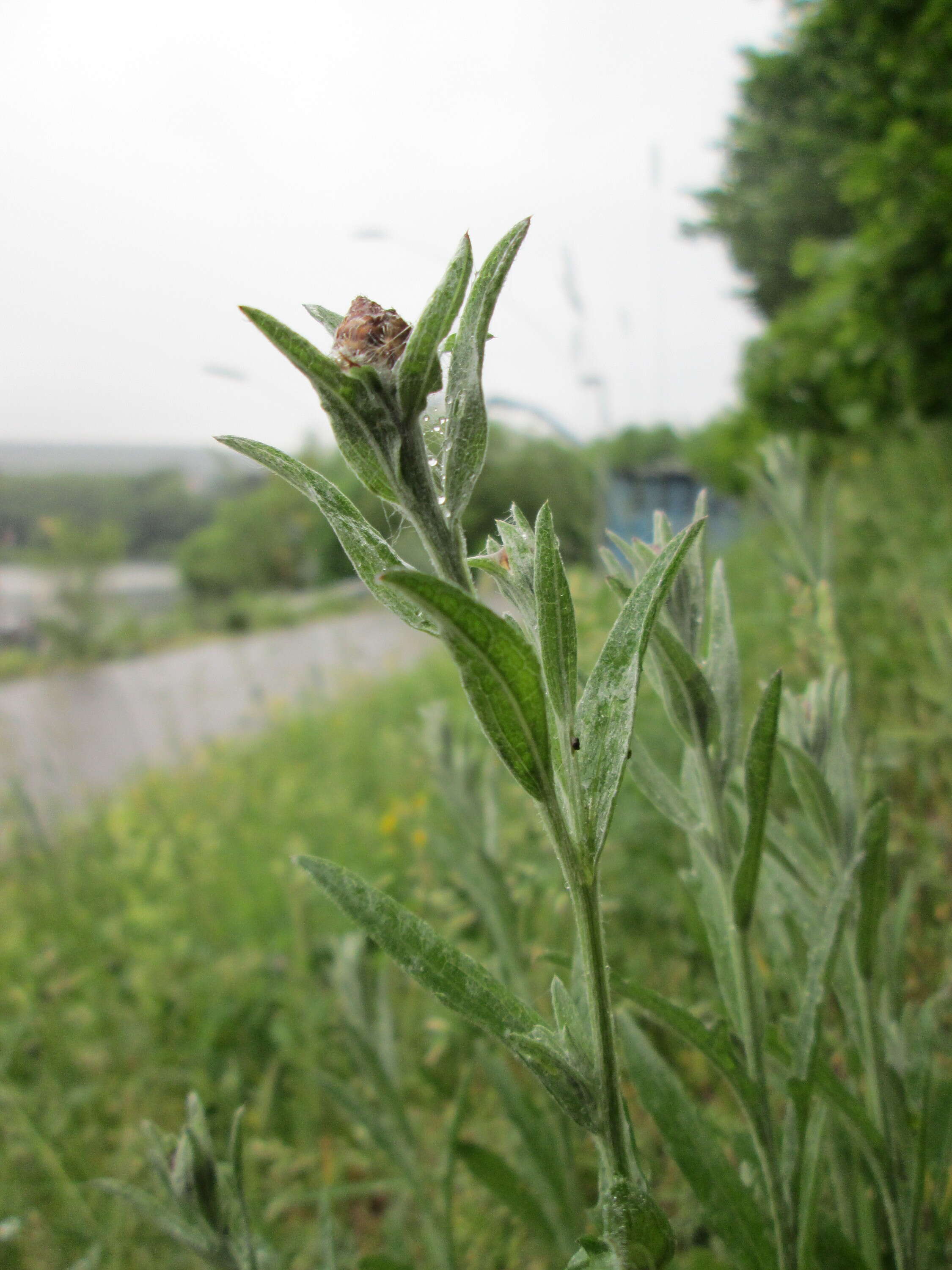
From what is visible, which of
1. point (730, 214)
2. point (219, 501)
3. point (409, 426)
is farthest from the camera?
point (219, 501)

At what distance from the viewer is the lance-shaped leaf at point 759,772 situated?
51 cm

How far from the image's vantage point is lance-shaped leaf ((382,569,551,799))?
379mm

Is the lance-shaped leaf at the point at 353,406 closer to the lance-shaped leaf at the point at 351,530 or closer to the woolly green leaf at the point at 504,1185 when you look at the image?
the lance-shaped leaf at the point at 351,530

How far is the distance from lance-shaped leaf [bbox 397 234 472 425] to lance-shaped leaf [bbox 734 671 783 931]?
260mm

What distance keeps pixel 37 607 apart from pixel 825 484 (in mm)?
10674

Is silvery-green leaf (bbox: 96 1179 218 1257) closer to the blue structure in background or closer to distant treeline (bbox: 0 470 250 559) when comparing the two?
the blue structure in background

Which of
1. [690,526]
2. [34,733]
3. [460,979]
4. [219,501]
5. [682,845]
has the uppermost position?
[219,501]

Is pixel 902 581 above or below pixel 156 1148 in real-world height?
above

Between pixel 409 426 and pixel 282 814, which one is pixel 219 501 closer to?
pixel 282 814

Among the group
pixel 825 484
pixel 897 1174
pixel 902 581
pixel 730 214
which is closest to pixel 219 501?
pixel 730 214

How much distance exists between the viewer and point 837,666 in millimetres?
832

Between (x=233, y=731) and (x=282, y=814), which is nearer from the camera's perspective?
(x=282, y=814)

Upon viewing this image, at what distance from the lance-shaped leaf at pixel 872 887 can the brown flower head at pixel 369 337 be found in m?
0.50

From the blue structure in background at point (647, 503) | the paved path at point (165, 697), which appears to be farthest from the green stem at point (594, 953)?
the paved path at point (165, 697)
